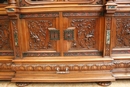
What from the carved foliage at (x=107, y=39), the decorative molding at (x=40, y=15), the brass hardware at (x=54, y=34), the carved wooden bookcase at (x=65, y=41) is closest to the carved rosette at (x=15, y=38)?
the carved wooden bookcase at (x=65, y=41)

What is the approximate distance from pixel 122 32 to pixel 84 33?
44cm

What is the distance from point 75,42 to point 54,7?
0.46 meters

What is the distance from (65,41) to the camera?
1.66 m

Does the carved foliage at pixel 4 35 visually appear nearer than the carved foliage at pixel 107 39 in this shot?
No

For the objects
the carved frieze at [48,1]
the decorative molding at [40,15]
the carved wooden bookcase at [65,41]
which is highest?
the carved frieze at [48,1]

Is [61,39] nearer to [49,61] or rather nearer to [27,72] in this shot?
[49,61]

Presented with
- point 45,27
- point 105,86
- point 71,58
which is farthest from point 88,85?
point 45,27

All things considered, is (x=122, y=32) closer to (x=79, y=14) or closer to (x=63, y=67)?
(x=79, y=14)

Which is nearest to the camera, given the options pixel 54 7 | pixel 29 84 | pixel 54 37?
pixel 54 7

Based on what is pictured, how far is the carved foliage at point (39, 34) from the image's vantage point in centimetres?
163

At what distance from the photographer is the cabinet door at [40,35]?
63.3 inches

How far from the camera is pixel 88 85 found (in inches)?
67.7

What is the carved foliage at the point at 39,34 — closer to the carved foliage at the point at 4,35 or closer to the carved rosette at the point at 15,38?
the carved rosette at the point at 15,38

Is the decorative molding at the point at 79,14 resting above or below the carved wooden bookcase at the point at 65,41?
above
